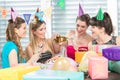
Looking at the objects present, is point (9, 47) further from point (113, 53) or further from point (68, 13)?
point (68, 13)

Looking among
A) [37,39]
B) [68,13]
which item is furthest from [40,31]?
[68,13]

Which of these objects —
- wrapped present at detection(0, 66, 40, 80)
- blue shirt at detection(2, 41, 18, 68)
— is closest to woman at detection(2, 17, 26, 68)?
blue shirt at detection(2, 41, 18, 68)

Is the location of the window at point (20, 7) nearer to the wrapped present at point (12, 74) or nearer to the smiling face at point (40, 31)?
the smiling face at point (40, 31)

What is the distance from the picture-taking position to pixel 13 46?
2.09 meters

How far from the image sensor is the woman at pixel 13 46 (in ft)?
6.75

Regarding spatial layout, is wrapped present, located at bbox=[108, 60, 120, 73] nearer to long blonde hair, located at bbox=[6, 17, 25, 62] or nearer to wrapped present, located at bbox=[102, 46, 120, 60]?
wrapped present, located at bbox=[102, 46, 120, 60]

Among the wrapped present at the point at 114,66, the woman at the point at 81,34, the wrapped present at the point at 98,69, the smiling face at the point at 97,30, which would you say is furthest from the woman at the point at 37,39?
the wrapped present at the point at 98,69

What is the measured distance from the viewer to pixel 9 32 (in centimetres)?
227

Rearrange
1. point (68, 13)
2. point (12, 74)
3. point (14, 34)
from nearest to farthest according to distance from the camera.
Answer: point (12, 74) < point (14, 34) < point (68, 13)

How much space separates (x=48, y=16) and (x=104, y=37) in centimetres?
102

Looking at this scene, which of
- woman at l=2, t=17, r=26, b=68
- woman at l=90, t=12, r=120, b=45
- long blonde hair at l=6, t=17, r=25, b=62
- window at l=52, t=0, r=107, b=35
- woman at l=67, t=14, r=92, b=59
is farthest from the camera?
window at l=52, t=0, r=107, b=35

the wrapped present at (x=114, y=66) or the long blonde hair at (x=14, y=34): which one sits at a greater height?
the long blonde hair at (x=14, y=34)

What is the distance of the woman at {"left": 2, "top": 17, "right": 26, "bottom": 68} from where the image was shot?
81.0 inches

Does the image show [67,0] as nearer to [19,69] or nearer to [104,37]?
[104,37]
